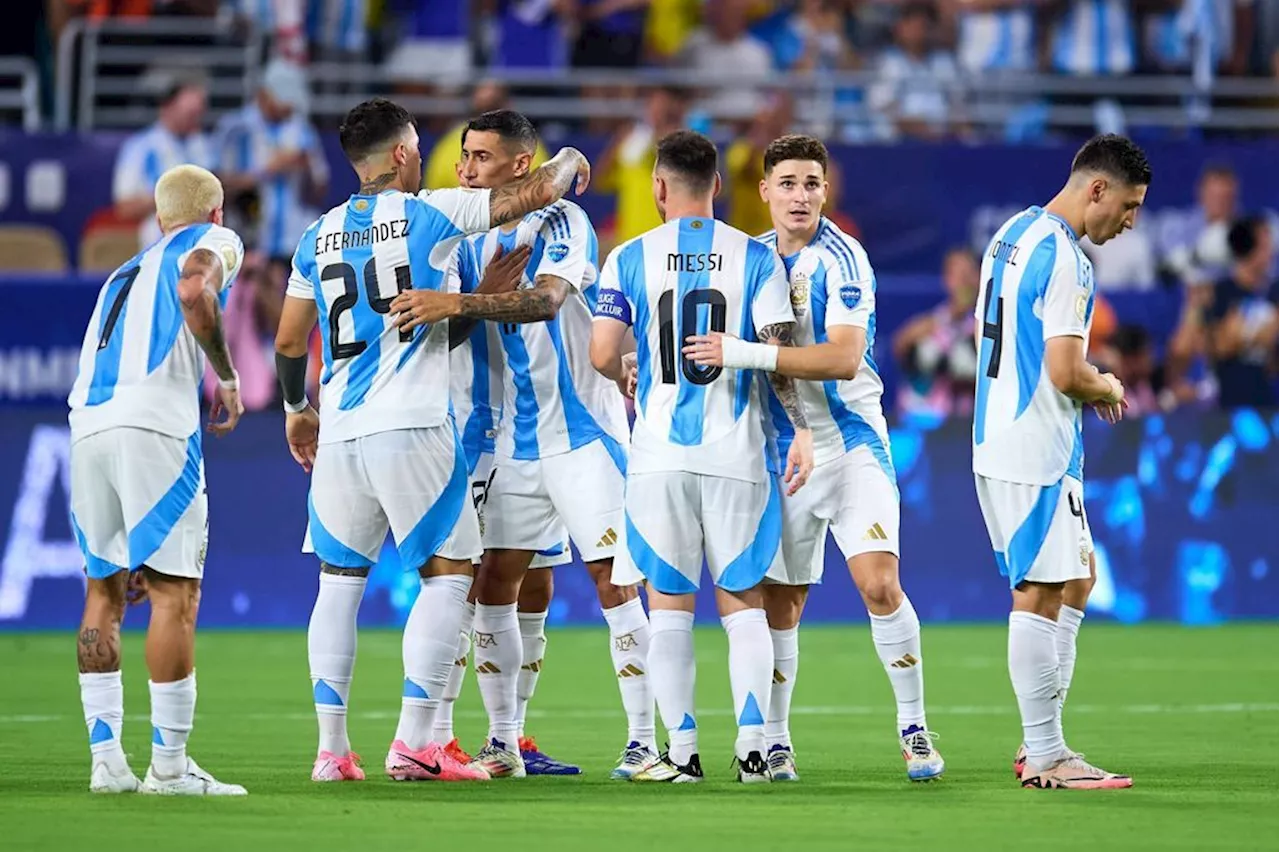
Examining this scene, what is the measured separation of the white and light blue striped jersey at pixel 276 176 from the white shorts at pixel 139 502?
33.6 ft

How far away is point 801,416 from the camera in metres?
8.75

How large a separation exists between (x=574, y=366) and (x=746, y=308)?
1.08 m

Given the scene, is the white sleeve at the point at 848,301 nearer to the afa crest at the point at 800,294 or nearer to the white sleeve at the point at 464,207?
the afa crest at the point at 800,294

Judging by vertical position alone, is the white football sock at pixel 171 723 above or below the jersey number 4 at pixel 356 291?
below

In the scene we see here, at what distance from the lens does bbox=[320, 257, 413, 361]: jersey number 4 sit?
346 inches

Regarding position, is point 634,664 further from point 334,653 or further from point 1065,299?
point 1065,299

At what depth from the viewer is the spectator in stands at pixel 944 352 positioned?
18.1m

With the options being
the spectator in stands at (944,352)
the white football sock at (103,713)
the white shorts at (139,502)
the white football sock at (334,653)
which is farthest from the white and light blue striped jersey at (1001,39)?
the white football sock at (103,713)

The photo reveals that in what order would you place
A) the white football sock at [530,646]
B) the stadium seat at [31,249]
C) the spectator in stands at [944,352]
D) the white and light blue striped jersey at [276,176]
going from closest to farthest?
the white football sock at [530,646], the spectator in stands at [944,352], the white and light blue striped jersey at [276,176], the stadium seat at [31,249]

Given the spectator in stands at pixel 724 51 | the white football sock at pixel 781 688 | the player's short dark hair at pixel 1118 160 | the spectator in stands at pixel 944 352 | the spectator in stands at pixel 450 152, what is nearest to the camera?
the player's short dark hair at pixel 1118 160

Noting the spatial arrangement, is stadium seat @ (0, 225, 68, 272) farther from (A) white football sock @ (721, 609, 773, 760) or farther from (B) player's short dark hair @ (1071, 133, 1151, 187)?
(B) player's short dark hair @ (1071, 133, 1151, 187)

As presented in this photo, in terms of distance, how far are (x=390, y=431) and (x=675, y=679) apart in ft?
5.05

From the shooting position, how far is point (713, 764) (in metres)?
9.56

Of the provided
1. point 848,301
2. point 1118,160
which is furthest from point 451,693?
point 1118,160
